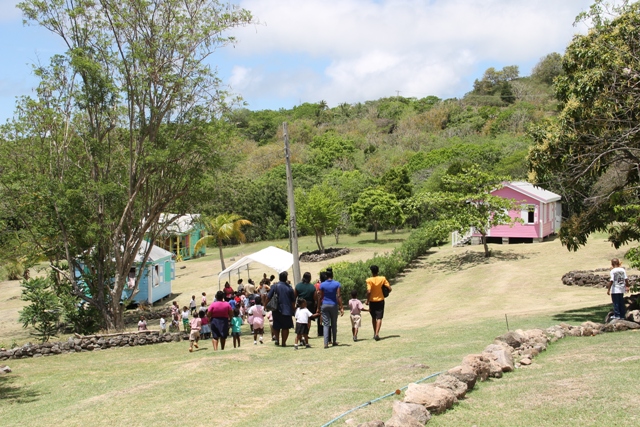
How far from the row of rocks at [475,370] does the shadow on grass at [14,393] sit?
23.8ft

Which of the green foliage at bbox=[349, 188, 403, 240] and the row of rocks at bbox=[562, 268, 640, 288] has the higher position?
the green foliage at bbox=[349, 188, 403, 240]

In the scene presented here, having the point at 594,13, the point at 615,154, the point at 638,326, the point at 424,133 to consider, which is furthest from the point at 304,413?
the point at 424,133

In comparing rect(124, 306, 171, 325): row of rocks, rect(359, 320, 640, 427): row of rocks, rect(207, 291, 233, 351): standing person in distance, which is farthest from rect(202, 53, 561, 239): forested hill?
rect(359, 320, 640, 427): row of rocks

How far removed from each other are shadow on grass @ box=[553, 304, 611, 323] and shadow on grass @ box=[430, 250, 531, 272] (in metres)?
15.5

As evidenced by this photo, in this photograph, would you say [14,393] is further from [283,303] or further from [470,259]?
[470,259]

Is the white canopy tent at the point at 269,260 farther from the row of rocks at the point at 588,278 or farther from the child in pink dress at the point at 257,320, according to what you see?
the row of rocks at the point at 588,278

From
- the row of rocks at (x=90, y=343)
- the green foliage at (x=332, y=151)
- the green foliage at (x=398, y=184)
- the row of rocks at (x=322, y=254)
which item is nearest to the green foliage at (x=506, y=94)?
the green foliage at (x=332, y=151)

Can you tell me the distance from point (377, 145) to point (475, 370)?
80.2 metres

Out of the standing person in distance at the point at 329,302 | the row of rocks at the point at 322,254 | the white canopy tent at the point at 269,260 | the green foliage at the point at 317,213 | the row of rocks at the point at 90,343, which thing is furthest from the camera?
the green foliage at the point at 317,213

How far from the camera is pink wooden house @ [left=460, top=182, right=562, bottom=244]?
129 ft

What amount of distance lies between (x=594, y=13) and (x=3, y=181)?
62.8ft

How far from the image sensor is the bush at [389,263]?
2611cm

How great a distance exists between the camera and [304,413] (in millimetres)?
7566

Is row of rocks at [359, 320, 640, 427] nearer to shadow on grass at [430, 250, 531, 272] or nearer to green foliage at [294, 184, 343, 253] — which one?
shadow on grass at [430, 250, 531, 272]
